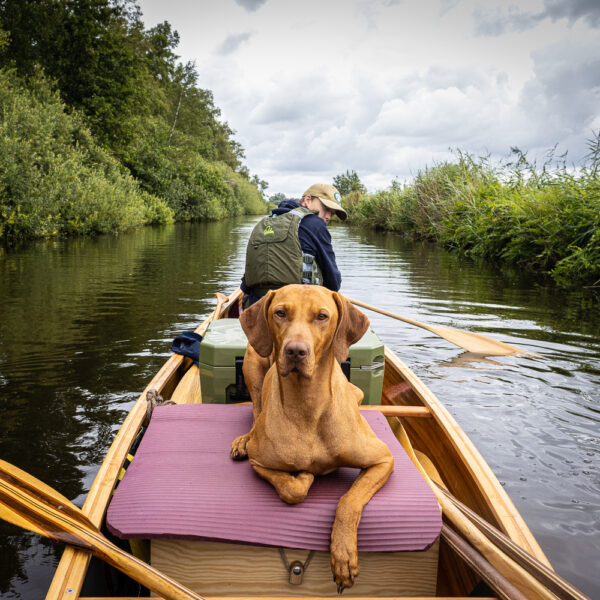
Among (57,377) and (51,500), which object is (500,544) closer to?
(51,500)

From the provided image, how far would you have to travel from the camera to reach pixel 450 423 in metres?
3.35

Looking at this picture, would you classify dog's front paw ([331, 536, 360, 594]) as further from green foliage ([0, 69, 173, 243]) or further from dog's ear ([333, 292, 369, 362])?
green foliage ([0, 69, 173, 243])

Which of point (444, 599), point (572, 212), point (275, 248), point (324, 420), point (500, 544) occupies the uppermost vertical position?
point (572, 212)

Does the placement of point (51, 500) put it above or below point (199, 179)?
below

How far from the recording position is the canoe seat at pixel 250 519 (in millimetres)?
2006

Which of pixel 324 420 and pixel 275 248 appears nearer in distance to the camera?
pixel 324 420

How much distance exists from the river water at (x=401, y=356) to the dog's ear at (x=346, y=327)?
1.97 meters

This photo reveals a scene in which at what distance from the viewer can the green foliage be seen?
16031 mm

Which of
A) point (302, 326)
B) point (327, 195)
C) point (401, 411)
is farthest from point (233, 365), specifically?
point (327, 195)

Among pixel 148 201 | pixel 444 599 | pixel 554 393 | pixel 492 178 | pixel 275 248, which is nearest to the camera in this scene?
pixel 444 599

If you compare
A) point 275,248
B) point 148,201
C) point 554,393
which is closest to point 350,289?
point 554,393

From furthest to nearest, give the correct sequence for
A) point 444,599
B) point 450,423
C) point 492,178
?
point 492,178 → point 450,423 → point 444,599

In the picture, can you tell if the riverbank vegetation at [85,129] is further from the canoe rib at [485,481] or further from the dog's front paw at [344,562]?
the dog's front paw at [344,562]

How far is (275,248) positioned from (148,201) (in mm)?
29656
